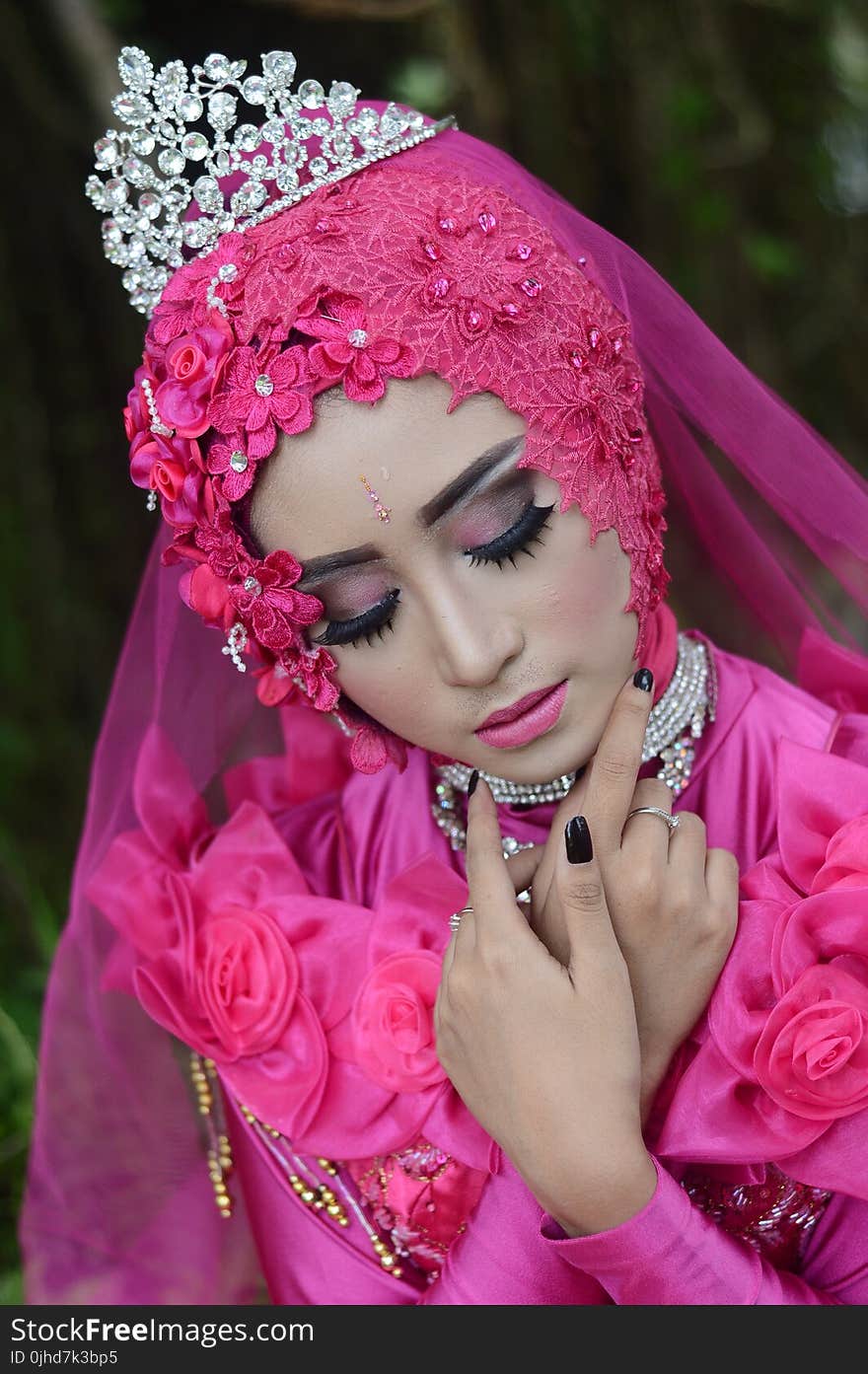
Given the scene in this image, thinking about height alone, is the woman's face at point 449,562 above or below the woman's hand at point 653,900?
above

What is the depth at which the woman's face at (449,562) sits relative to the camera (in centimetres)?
122

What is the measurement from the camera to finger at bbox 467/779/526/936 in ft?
4.26

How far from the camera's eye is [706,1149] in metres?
1.26

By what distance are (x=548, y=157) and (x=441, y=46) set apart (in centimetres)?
33

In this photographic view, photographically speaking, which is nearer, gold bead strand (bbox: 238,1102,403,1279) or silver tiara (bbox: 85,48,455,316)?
silver tiara (bbox: 85,48,455,316)

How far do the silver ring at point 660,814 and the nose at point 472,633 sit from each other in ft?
0.75

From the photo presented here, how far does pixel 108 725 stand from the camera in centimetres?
178

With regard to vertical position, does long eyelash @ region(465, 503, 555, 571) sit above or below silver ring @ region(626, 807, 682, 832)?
above

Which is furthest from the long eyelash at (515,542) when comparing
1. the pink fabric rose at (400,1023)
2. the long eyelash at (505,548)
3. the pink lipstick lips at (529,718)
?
the pink fabric rose at (400,1023)

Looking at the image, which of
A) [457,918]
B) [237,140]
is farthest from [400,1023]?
[237,140]

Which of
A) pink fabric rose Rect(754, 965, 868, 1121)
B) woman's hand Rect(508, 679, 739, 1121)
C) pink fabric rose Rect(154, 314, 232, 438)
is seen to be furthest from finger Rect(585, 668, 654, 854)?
pink fabric rose Rect(154, 314, 232, 438)

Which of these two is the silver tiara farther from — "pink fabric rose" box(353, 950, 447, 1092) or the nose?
"pink fabric rose" box(353, 950, 447, 1092)

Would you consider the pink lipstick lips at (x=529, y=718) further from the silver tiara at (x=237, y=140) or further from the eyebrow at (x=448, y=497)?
the silver tiara at (x=237, y=140)

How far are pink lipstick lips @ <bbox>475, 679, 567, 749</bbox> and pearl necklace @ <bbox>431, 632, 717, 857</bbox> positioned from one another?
0.40 feet
